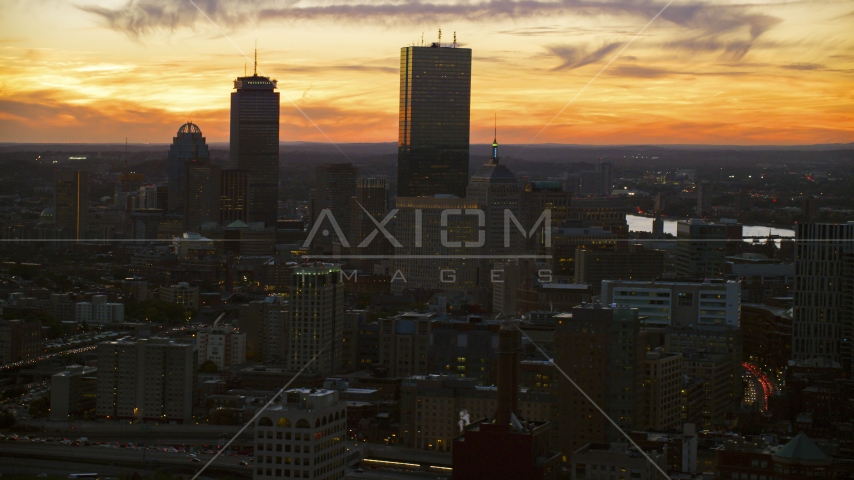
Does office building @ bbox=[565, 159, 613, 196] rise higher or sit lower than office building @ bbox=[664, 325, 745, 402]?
higher

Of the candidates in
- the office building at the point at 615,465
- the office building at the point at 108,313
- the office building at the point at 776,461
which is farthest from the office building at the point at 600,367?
the office building at the point at 108,313

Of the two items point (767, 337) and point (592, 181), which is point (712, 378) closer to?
Answer: point (767, 337)

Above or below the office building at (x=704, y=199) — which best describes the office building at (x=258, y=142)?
above

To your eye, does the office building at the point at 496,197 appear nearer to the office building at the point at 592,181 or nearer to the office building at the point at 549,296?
the office building at the point at 592,181

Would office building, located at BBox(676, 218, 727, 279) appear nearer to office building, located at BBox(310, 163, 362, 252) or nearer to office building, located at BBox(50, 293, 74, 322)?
office building, located at BBox(50, 293, 74, 322)

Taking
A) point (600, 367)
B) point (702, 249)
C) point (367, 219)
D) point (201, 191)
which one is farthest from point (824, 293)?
point (201, 191)

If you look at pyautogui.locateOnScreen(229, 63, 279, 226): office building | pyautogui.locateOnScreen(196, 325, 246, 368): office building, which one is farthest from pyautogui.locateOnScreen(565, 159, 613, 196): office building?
pyautogui.locateOnScreen(196, 325, 246, 368): office building

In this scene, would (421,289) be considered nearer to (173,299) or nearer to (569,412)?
(173,299)
